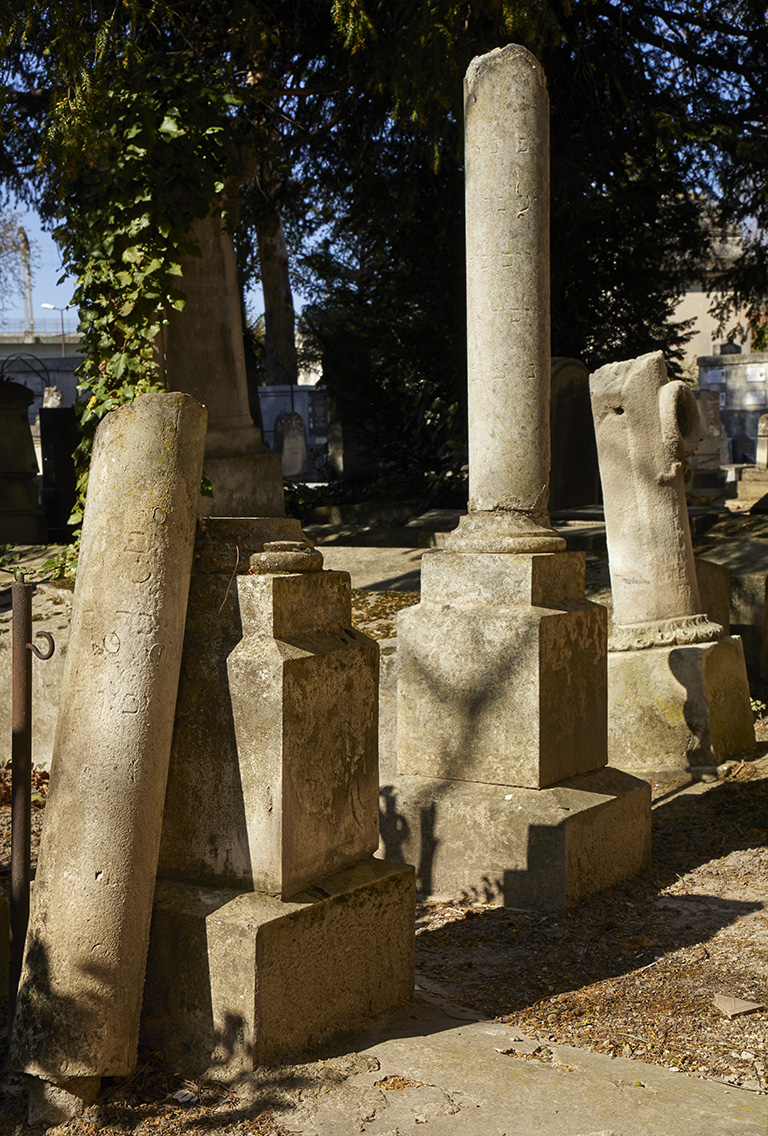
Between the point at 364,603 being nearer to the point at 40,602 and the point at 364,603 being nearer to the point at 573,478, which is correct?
the point at 40,602

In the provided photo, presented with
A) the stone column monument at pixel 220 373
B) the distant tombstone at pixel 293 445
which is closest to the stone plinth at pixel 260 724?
the stone column monument at pixel 220 373

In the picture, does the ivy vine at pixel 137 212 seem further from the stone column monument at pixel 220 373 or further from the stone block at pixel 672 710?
the stone block at pixel 672 710

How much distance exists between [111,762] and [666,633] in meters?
4.13

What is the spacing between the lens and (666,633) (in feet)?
20.0

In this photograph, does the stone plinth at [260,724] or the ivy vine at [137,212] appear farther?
the ivy vine at [137,212]

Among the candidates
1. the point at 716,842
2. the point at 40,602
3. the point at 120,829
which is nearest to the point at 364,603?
the point at 40,602

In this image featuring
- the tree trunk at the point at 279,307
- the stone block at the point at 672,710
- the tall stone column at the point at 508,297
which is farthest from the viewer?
the tree trunk at the point at 279,307

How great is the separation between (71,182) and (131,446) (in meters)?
5.77

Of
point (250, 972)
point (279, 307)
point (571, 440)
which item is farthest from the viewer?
point (279, 307)

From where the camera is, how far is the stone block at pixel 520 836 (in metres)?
4.16

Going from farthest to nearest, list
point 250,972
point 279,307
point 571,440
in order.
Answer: point 279,307 → point 571,440 → point 250,972

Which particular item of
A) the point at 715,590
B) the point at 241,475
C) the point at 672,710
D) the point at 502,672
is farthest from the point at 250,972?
the point at 241,475

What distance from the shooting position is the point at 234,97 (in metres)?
7.61

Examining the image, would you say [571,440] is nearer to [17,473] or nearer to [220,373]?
[220,373]
